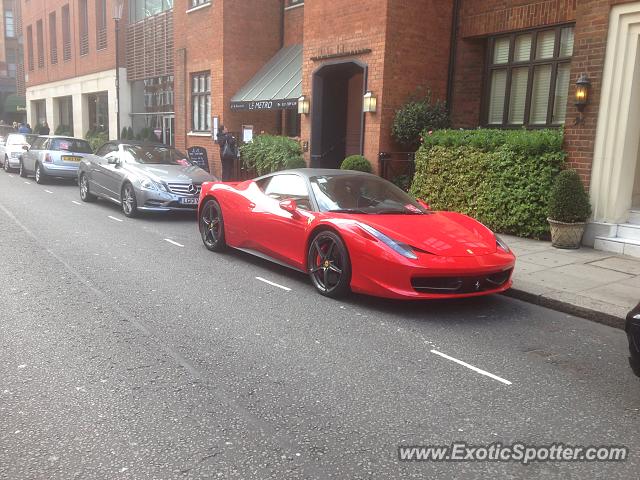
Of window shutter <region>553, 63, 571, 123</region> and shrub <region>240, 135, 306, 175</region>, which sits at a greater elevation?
window shutter <region>553, 63, 571, 123</region>

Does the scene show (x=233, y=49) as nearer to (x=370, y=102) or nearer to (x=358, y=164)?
(x=370, y=102)

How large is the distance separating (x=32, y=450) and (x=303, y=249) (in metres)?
3.88

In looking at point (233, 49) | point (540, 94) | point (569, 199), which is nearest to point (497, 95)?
point (540, 94)

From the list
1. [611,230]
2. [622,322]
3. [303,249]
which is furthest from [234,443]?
[611,230]

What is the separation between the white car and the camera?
72.3 feet

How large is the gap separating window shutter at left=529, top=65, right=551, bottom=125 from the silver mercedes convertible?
660 cm

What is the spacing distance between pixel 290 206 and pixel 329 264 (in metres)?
0.96

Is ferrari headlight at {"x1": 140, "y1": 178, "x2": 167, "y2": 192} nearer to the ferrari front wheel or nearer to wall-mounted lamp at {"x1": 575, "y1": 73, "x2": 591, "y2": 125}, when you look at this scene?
the ferrari front wheel

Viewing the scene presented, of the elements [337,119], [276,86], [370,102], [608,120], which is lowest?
[608,120]

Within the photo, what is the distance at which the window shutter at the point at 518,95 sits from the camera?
11.4 m

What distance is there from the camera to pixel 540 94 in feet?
36.4

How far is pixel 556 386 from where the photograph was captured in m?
4.05

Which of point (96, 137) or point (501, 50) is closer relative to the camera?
point (501, 50)

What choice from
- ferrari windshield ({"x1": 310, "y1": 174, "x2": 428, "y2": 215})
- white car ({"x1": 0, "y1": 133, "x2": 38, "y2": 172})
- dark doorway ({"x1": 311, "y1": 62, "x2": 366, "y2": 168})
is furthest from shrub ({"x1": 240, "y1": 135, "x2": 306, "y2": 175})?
white car ({"x1": 0, "y1": 133, "x2": 38, "y2": 172})
